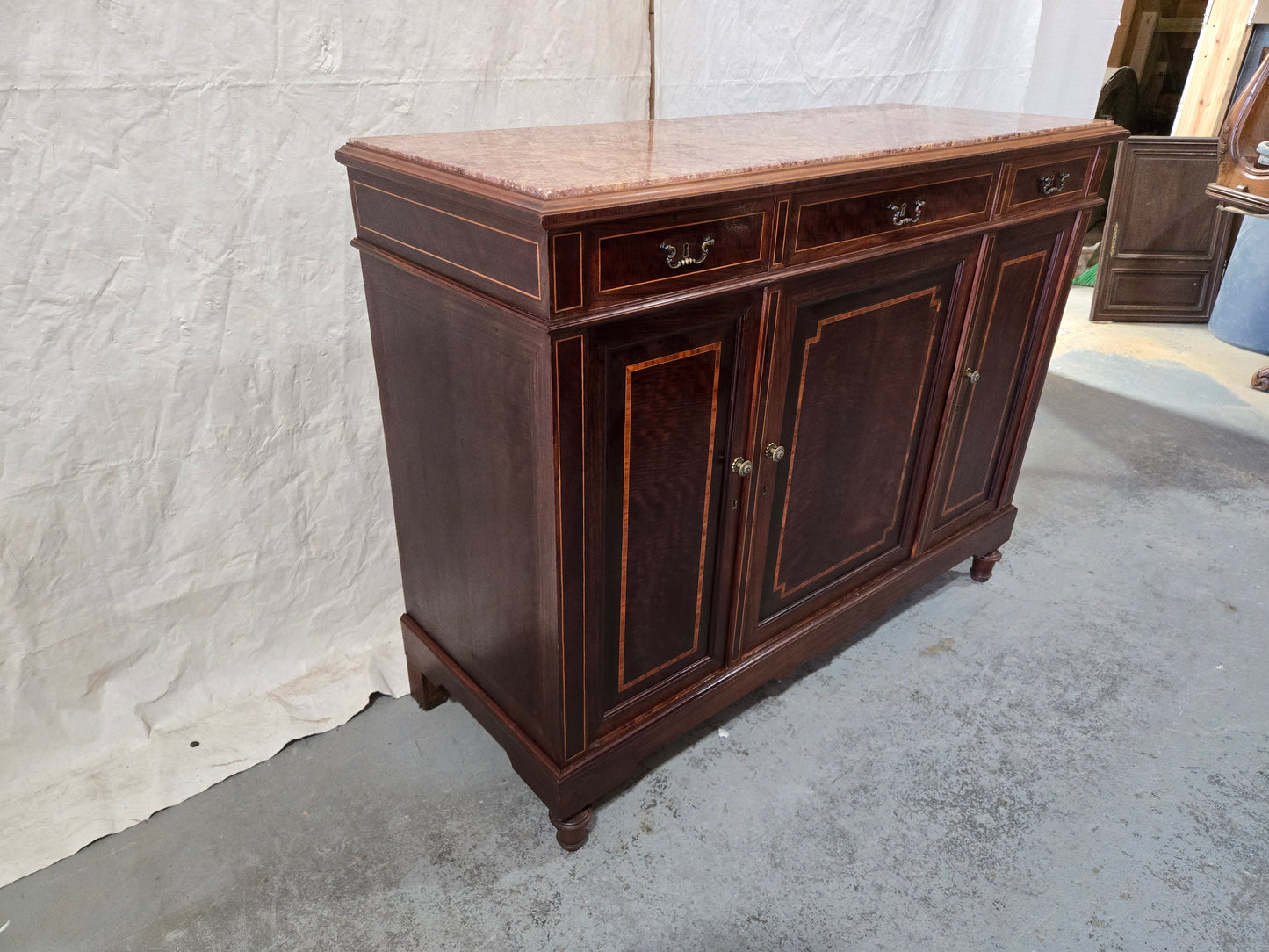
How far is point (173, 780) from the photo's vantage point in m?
1.72

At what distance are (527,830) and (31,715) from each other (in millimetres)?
974

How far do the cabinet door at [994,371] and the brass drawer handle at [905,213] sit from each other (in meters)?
0.32

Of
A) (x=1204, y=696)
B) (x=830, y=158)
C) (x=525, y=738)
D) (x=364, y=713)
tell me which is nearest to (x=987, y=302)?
(x=830, y=158)

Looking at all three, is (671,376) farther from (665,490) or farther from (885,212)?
(885,212)

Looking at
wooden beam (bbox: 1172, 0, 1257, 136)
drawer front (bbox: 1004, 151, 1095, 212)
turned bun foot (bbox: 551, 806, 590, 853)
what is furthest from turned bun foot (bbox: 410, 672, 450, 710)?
wooden beam (bbox: 1172, 0, 1257, 136)

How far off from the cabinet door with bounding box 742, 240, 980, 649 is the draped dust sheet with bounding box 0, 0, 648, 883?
801 millimetres

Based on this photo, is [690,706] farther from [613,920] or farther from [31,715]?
[31,715]

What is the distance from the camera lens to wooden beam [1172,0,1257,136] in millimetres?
4227

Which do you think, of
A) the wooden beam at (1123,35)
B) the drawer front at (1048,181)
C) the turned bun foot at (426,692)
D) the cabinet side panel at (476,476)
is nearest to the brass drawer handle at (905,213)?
the drawer front at (1048,181)

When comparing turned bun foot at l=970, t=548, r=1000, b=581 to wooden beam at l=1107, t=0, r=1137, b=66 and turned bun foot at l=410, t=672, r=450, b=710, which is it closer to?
turned bun foot at l=410, t=672, r=450, b=710

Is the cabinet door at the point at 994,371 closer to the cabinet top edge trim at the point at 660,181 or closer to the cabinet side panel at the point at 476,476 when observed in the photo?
the cabinet top edge trim at the point at 660,181

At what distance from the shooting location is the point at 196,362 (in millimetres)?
1597

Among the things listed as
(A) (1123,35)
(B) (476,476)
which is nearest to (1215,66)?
(A) (1123,35)

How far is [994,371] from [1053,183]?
0.42 meters
